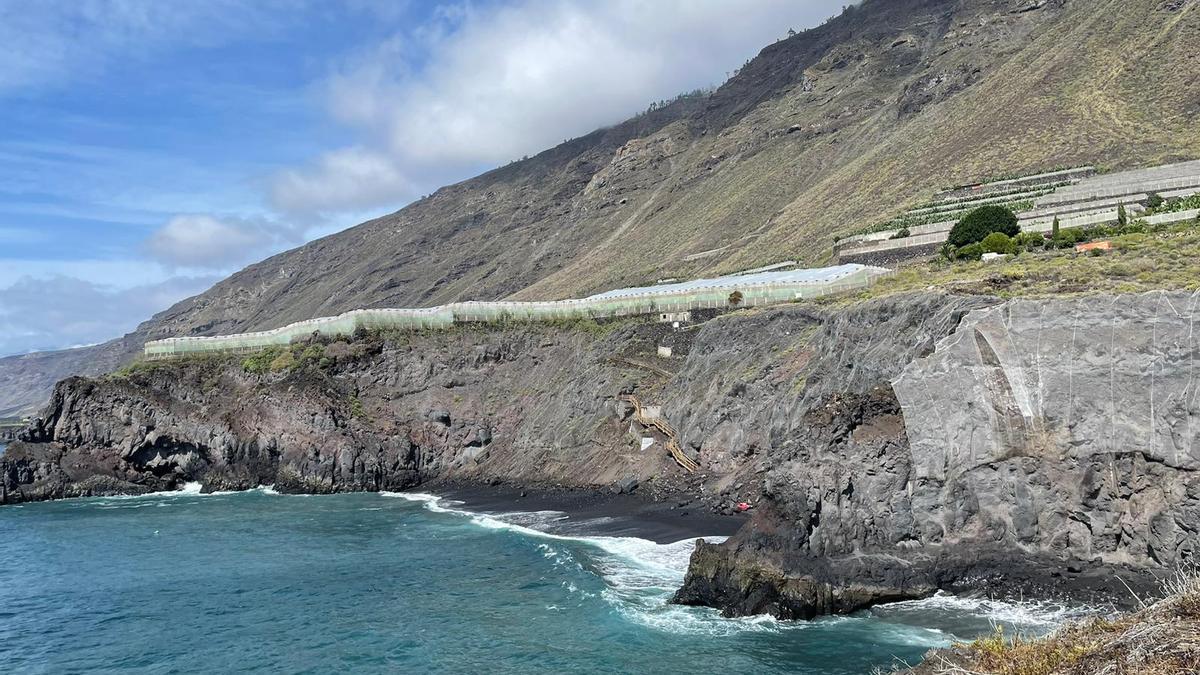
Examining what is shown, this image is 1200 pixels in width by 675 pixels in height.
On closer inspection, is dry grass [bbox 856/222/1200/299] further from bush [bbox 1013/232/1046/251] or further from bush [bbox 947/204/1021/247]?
bush [bbox 947/204/1021/247]

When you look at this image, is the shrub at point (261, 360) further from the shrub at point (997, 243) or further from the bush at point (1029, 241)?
the bush at point (1029, 241)

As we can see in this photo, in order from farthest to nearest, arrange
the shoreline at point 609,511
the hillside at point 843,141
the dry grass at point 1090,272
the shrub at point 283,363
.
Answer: the hillside at point 843,141 < the shrub at point 283,363 < the shoreline at point 609,511 < the dry grass at point 1090,272

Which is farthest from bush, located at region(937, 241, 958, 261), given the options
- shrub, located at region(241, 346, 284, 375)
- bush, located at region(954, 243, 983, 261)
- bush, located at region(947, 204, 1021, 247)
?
shrub, located at region(241, 346, 284, 375)

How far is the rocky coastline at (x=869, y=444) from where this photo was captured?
2536 cm

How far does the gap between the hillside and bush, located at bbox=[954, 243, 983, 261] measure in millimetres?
24341

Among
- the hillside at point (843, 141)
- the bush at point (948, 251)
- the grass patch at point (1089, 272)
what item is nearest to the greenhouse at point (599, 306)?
the bush at point (948, 251)

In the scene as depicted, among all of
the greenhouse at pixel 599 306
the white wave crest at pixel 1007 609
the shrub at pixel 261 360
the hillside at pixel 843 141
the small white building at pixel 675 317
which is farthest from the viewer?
the hillside at pixel 843 141

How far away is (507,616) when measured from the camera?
2852 centimetres

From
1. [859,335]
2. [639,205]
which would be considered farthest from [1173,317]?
[639,205]

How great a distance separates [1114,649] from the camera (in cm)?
992

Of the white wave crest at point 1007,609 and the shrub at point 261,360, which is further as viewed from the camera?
the shrub at point 261,360

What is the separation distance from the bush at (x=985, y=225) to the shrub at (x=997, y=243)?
2.65 meters

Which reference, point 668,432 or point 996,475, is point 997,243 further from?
point 996,475

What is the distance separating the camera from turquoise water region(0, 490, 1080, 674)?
24141mm
